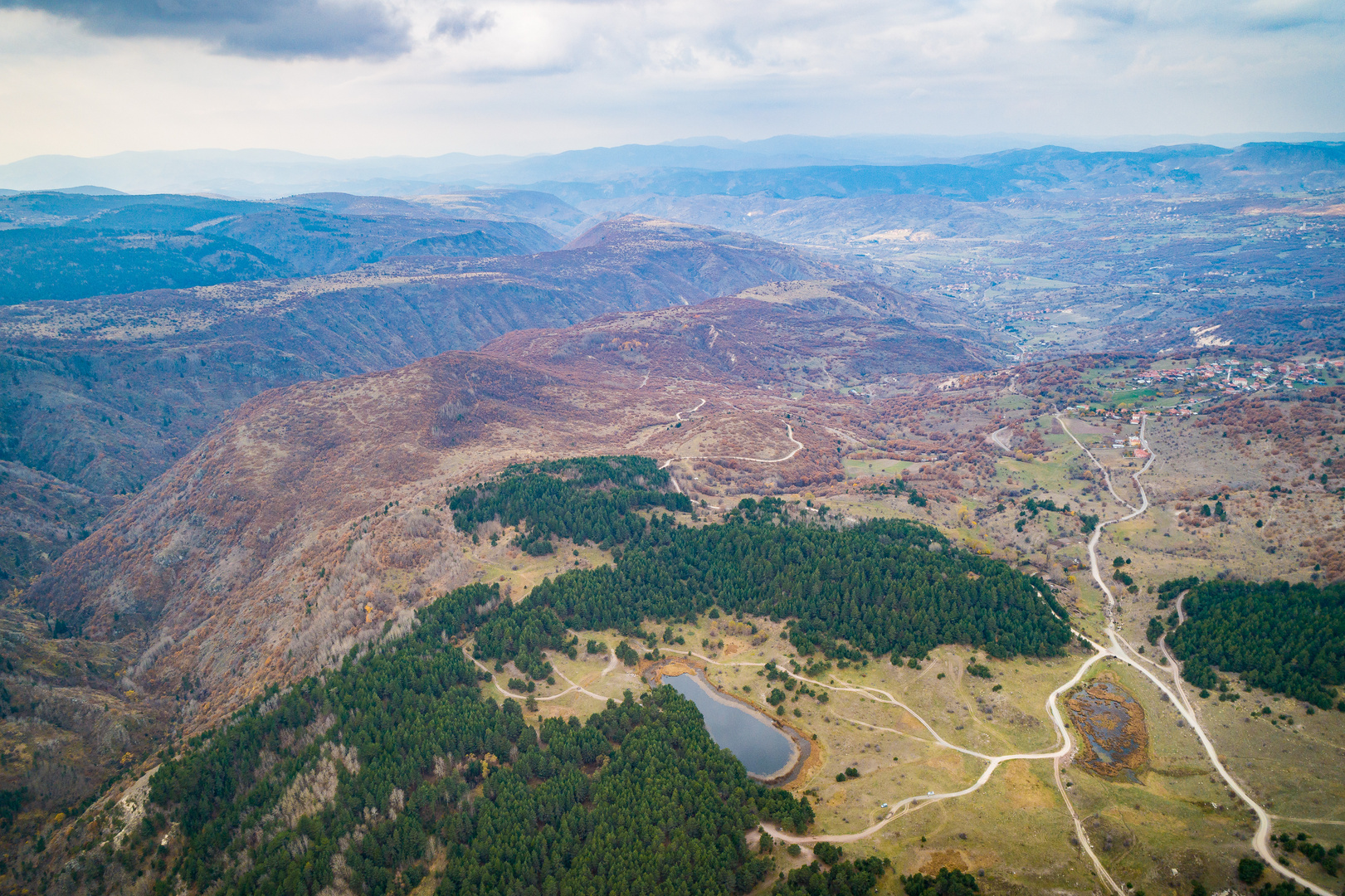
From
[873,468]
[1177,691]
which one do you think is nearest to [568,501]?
[873,468]

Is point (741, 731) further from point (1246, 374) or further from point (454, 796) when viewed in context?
point (1246, 374)

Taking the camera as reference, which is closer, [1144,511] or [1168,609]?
[1168,609]

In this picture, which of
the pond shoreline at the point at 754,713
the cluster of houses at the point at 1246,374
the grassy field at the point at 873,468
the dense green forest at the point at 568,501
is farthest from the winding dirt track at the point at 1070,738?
the cluster of houses at the point at 1246,374

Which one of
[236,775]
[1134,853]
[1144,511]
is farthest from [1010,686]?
[236,775]

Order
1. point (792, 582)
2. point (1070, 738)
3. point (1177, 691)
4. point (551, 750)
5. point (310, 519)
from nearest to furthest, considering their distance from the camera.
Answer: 1. point (551, 750)
2. point (1070, 738)
3. point (1177, 691)
4. point (792, 582)
5. point (310, 519)

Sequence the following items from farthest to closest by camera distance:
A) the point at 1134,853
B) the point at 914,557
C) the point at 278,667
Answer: the point at 914,557
the point at 278,667
the point at 1134,853

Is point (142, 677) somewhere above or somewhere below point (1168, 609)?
below

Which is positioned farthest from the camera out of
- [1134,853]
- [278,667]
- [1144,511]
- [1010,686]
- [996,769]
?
[1144,511]

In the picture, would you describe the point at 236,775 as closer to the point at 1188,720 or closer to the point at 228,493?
the point at 228,493
